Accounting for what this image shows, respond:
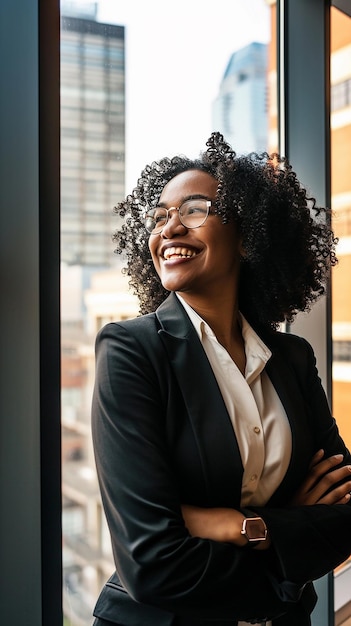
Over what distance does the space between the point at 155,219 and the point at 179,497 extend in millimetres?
659

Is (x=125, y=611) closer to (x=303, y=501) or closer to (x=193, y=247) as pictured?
(x=303, y=501)

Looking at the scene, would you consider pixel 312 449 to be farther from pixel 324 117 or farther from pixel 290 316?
pixel 324 117

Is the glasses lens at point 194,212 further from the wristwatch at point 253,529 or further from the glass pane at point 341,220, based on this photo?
the glass pane at point 341,220

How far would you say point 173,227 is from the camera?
1465 millimetres

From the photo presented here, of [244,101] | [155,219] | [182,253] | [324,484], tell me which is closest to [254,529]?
[324,484]

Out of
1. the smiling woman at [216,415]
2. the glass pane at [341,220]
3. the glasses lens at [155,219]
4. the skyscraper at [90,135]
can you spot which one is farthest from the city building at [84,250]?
the glass pane at [341,220]

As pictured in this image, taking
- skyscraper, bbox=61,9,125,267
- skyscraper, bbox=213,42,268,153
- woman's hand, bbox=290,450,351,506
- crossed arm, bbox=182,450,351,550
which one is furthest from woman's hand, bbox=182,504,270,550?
skyscraper, bbox=213,42,268,153

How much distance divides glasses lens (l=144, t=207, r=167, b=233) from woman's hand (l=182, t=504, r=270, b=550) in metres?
0.66

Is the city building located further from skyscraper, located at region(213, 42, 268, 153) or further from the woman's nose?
skyscraper, located at region(213, 42, 268, 153)

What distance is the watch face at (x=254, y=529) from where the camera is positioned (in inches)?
50.6

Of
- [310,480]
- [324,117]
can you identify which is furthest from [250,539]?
[324,117]

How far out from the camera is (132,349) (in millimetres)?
A: 1345

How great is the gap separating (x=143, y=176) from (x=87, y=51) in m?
0.40

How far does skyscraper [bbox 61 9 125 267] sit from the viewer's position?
5.56 feet
